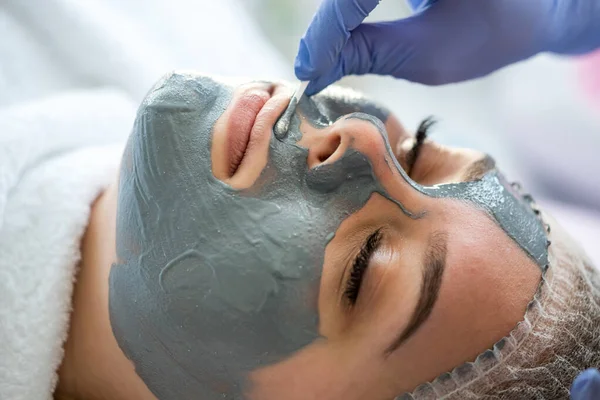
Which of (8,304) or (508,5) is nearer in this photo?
(8,304)

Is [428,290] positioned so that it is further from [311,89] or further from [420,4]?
[420,4]

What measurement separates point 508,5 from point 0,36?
106 centimetres

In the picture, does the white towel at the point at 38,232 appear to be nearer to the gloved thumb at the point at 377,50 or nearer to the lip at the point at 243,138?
the lip at the point at 243,138

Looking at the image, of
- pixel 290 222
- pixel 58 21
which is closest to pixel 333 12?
pixel 290 222

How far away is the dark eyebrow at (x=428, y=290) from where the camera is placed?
2.59ft

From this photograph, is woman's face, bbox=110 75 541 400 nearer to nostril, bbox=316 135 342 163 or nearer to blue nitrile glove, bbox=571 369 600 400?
nostril, bbox=316 135 342 163

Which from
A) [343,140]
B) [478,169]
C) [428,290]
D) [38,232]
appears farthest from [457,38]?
[38,232]

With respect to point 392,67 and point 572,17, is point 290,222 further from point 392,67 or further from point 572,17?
point 572,17

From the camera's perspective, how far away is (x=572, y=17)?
1.22 meters

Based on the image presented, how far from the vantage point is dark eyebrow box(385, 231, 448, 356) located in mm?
790

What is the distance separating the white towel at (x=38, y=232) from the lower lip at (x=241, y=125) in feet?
1.07

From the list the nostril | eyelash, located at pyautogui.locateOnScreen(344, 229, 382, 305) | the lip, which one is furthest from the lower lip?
eyelash, located at pyautogui.locateOnScreen(344, 229, 382, 305)

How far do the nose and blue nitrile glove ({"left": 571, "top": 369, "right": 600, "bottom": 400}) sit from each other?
0.41 meters

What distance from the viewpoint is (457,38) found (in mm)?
1123
